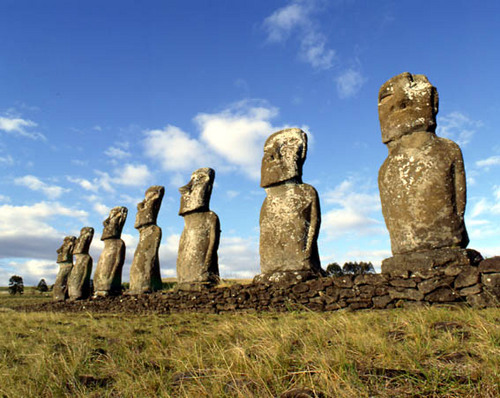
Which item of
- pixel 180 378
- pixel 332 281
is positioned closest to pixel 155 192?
pixel 332 281

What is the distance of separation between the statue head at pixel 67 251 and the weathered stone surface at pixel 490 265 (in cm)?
1834

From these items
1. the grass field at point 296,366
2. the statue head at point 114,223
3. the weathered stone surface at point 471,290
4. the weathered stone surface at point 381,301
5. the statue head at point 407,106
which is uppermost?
the statue head at point 407,106

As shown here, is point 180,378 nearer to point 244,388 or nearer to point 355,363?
point 244,388

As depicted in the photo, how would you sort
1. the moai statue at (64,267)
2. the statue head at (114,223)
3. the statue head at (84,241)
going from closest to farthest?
1. the statue head at (114,223)
2. the statue head at (84,241)
3. the moai statue at (64,267)

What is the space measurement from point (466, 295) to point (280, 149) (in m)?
5.14

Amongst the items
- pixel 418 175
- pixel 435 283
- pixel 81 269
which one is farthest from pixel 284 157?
pixel 81 269

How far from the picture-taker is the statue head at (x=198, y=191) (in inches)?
460

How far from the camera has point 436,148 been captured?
7.17m

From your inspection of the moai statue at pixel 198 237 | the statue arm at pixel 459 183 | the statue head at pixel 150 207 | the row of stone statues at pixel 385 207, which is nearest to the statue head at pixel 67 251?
the statue head at pixel 150 207

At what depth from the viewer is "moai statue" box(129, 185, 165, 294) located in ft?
43.0

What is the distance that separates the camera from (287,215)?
352 inches

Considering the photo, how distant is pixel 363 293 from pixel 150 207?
30.5 ft

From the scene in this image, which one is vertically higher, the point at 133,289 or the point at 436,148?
the point at 436,148

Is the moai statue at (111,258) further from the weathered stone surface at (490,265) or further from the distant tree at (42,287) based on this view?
the distant tree at (42,287)
